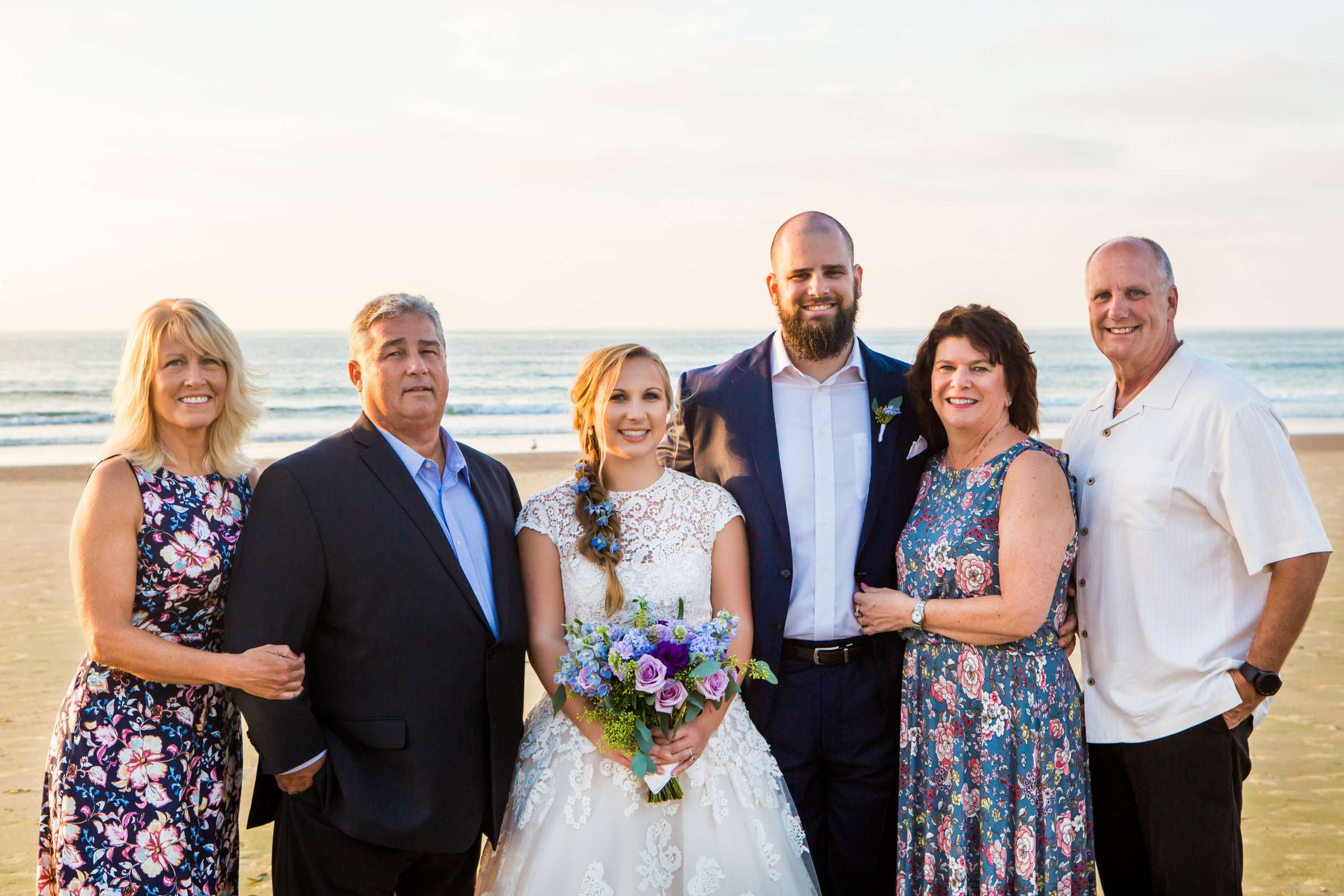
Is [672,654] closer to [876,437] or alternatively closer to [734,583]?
[734,583]

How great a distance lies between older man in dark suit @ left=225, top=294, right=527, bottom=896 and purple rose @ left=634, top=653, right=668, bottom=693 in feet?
1.89

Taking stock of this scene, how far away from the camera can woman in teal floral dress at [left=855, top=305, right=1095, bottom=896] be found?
359 cm

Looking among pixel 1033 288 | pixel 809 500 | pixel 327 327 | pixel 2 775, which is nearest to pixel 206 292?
pixel 1033 288

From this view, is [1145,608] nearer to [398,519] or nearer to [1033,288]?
[398,519]

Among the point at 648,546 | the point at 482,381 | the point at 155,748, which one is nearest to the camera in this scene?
the point at 155,748

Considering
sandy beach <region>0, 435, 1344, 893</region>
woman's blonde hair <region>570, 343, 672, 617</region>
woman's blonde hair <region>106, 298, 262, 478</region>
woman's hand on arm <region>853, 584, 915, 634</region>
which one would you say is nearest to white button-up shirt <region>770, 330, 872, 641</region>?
woman's hand on arm <region>853, 584, 915, 634</region>

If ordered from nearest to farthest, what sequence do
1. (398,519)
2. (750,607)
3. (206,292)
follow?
(398,519)
(750,607)
(206,292)

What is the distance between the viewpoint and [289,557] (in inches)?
130

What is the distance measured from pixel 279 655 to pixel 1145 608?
2.97m

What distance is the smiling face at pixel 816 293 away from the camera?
171 inches

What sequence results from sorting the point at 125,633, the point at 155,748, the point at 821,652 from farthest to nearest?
the point at 821,652 → the point at 155,748 → the point at 125,633

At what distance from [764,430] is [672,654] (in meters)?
1.31

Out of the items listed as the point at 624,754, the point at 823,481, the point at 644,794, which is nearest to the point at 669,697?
the point at 624,754

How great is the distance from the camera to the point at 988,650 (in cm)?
369
